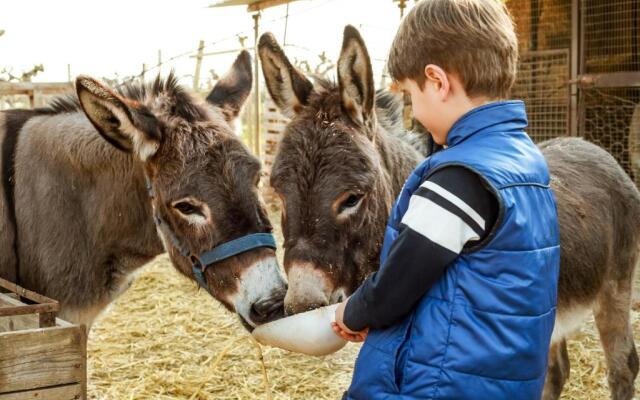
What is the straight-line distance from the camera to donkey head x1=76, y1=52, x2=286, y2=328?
99.2 inches

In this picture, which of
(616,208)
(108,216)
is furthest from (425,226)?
(616,208)

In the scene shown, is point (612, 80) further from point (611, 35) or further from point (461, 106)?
point (461, 106)

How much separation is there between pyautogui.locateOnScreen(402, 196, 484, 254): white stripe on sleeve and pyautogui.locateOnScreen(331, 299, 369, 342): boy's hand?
1.18ft

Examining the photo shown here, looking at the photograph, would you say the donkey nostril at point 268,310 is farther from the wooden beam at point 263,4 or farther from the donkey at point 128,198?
the wooden beam at point 263,4

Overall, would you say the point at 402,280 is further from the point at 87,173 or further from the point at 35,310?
the point at 87,173

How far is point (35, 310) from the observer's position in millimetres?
1934

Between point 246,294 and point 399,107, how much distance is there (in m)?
1.20

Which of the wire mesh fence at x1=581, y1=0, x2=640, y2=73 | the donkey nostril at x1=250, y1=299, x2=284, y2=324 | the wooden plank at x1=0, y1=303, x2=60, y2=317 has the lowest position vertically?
the donkey nostril at x1=250, y1=299, x2=284, y2=324

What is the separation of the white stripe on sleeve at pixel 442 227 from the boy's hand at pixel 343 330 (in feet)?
1.18

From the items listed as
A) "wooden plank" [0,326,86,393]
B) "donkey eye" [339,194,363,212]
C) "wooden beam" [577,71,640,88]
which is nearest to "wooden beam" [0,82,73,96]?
"wooden beam" [577,71,640,88]

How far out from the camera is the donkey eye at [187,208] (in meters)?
2.59

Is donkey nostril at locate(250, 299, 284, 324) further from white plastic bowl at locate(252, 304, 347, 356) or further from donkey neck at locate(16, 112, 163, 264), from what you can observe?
donkey neck at locate(16, 112, 163, 264)

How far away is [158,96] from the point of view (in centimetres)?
292

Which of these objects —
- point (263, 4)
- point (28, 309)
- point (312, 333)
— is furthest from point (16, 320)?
point (263, 4)
